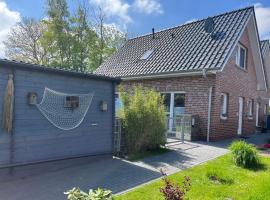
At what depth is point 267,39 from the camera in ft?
69.0

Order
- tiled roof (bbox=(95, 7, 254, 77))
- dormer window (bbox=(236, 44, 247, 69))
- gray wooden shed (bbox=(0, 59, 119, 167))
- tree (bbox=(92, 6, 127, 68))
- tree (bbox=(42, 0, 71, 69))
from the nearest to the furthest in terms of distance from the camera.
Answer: gray wooden shed (bbox=(0, 59, 119, 167)) < tiled roof (bbox=(95, 7, 254, 77)) < dormer window (bbox=(236, 44, 247, 69)) < tree (bbox=(42, 0, 71, 69)) < tree (bbox=(92, 6, 127, 68))

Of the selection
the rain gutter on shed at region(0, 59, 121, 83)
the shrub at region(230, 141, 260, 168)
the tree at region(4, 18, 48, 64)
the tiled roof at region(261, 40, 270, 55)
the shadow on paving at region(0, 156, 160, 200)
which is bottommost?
the shadow on paving at region(0, 156, 160, 200)

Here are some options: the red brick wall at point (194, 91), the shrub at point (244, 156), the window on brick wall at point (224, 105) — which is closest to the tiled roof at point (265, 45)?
the window on brick wall at point (224, 105)

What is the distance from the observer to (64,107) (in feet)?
24.4

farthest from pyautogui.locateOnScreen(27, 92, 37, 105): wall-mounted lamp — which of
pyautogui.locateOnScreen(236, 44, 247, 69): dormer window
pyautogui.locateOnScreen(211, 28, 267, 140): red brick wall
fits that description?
pyautogui.locateOnScreen(236, 44, 247, 69): dormer window

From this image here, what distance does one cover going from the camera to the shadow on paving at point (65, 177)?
5441 millimetres

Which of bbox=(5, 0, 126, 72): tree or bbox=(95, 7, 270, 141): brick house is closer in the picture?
bbox=(95, 7, 270, 141): brick house

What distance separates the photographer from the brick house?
12562 mm

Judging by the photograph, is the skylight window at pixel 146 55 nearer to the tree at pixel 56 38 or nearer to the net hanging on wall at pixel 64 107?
the net hanging on wall at pixel 64 107

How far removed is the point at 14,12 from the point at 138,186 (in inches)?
1156

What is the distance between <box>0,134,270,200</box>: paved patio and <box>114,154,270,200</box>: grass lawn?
18.3 inches

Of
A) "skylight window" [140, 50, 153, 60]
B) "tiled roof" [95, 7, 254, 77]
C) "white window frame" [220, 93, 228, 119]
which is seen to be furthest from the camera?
"skylight window" [140, 50, 153, 60]

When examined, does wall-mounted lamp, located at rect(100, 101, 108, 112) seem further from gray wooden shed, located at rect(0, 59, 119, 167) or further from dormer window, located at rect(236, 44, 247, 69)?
dormer window, located at rect(236, 44, 247, 69)

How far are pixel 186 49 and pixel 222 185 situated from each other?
9577mm
